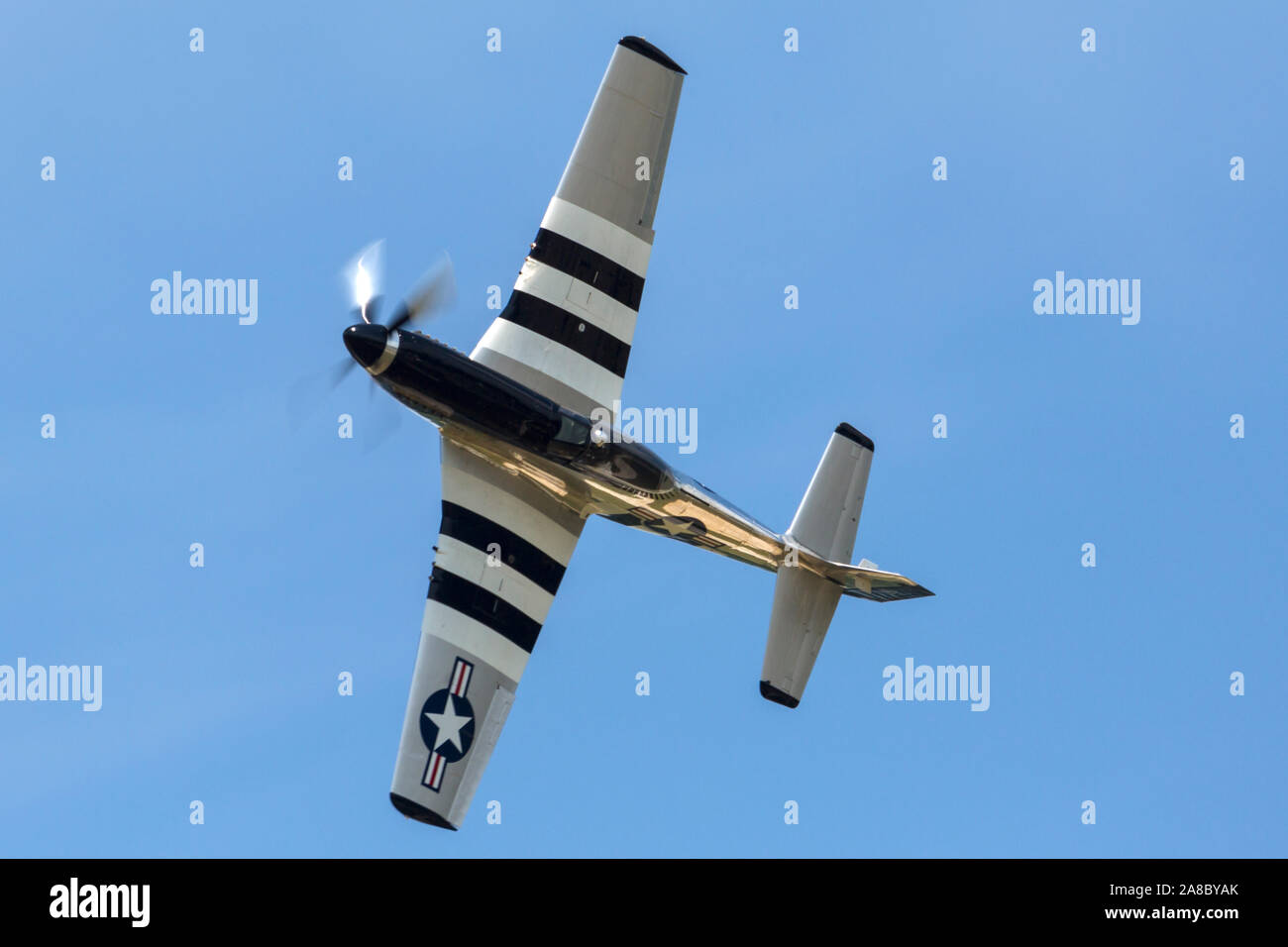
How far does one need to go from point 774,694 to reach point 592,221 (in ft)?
30.2

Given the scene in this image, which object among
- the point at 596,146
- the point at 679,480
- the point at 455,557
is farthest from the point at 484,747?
the point at 596,146

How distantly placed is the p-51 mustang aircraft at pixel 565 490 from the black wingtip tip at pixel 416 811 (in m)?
0.03

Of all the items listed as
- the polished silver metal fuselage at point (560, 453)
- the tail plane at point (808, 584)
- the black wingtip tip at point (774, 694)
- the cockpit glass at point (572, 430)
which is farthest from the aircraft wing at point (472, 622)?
the black wingtip tip at point (774, 694)

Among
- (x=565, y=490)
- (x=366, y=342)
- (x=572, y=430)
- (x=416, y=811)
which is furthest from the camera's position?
(x=565, y=490)

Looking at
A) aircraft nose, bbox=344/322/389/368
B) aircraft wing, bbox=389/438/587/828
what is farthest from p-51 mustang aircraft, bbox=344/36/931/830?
aircraft nose, bbox=344/322/389/368

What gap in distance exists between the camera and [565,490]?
2638cm

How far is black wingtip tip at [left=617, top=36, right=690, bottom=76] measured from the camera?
2709cm

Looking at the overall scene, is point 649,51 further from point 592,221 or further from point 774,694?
point 774,694

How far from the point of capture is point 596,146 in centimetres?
2706

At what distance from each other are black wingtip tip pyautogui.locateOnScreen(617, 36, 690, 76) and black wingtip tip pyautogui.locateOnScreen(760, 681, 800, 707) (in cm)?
1117

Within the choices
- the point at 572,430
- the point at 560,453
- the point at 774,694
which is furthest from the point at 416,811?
the point at 774,694

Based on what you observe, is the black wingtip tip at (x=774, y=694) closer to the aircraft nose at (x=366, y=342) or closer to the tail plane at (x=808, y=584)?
the tail plane at (x=808, y=584)

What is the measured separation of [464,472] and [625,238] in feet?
17.1

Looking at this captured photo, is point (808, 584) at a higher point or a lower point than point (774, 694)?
higher
